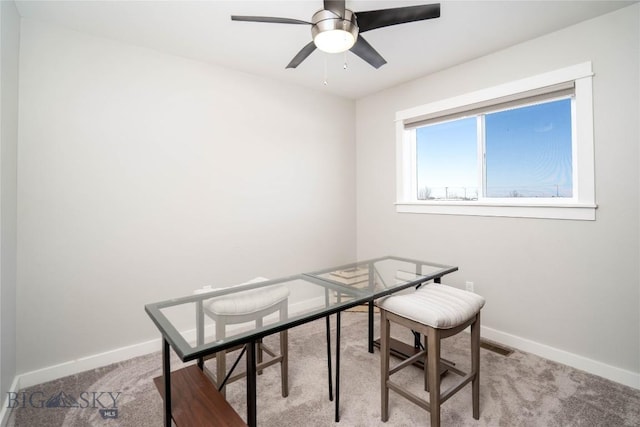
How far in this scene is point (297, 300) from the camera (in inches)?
70.3

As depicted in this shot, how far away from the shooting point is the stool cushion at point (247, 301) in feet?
4.93

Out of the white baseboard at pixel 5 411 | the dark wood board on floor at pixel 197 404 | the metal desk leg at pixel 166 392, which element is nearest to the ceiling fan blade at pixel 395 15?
the metal desk leg at pixel 166 392

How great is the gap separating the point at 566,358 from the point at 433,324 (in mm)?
1556

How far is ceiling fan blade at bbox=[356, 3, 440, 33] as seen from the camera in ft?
5.21

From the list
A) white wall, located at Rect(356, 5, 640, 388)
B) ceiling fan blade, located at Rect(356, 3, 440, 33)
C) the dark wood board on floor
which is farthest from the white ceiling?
the dark wood board on floor

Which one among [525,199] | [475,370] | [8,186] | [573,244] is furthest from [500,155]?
[8,186]

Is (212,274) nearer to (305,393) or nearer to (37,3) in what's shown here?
(305,393)

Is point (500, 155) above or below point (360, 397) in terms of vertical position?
above

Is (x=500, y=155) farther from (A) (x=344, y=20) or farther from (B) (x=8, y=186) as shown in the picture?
(B) (x=8, y=186)

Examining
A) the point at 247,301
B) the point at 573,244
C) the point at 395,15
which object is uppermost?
the point at 395,15

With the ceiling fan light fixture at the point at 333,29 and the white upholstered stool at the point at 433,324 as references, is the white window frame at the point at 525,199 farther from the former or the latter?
the ceiling fan light fixture at the point at 333,29

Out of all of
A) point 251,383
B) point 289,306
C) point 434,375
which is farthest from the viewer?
point 289,306

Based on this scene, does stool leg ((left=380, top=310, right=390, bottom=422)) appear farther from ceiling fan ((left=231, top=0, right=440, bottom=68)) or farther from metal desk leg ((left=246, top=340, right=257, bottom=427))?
ceiling fan ((left=231, top=0, right=440, bottom=68))

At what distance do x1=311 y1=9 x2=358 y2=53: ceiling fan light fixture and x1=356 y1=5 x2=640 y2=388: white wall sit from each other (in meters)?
1.61
